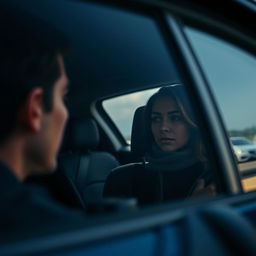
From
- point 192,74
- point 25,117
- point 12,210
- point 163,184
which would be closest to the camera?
point 12,210

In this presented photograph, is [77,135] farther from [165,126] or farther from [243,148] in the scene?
[165,126]

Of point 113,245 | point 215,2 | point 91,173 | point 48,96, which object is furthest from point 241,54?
point 91,173

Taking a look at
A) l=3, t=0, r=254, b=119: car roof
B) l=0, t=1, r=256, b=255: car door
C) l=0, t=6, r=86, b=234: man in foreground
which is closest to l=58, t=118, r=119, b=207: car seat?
l=3, t=0, r=254, b=119: car roof

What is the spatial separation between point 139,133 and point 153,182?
0.73m

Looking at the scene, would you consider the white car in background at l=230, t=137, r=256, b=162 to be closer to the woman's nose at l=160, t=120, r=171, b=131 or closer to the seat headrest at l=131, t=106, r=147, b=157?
the woman's nose at l=160, t=120, r=171, b=131

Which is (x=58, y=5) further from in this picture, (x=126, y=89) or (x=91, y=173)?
(x=91, y=173)

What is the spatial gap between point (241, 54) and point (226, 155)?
0.57 m

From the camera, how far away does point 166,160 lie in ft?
9.09

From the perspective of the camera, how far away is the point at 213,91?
1.79 metres

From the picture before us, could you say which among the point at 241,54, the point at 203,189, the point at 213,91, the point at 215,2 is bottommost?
the point at 203,189

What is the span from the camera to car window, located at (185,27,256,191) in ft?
5.99

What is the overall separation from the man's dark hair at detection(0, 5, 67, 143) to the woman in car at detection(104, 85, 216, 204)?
915mm

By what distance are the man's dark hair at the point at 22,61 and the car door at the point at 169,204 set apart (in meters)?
0.20

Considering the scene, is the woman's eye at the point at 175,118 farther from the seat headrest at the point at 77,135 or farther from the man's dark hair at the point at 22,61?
the man's dark hair at the point at 22,61
